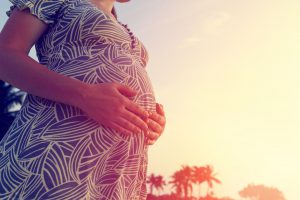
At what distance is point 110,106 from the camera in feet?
5.10

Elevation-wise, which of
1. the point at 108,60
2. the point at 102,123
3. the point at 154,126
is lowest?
the point at 102,123

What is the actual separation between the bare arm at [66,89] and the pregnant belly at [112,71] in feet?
0.46

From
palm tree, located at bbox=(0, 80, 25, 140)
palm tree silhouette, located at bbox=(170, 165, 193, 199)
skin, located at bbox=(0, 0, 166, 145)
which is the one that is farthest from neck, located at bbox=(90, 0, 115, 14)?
palm tree silhouette, located at bbox=(170, 165, 193, 199)

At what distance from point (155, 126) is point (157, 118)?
44 millimetres

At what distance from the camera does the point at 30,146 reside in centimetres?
152

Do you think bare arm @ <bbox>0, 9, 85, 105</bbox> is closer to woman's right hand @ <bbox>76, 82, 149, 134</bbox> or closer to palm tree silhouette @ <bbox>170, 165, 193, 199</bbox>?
woman's right hand @ <bbox>76, 82, 149, 134</bbox>

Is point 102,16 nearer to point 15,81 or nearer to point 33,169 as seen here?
point 15,81

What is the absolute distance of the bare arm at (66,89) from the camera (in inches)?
60.6

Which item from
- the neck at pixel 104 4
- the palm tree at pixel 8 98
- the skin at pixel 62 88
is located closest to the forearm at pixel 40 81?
the skin at pixel 62 88

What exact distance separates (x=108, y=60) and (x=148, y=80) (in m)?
0.34

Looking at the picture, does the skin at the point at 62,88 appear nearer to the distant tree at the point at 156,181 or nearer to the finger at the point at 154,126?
the finger at the point at 154,126

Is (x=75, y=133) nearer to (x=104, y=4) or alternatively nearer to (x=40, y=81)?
(x=40, y=81)

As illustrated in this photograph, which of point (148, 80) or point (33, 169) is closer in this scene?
point (33, 169)

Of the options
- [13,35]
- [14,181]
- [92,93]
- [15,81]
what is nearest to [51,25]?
[13,35]
